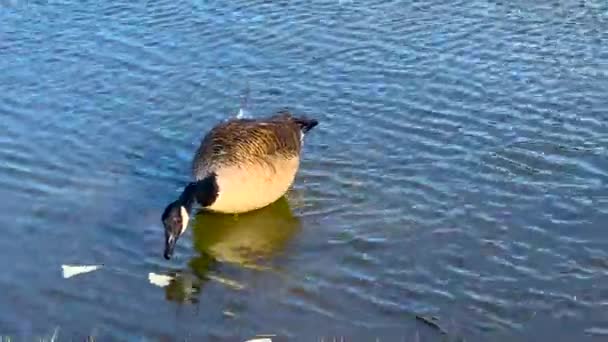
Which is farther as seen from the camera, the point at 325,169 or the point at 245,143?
the point at 325,169

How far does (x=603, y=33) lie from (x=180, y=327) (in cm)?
672

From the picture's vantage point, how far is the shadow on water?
27.5ft

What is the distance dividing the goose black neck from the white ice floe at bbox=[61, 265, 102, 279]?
85 centimetres

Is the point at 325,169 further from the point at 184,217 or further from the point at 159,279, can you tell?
the point at 159,279

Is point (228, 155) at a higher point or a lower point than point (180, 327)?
higher

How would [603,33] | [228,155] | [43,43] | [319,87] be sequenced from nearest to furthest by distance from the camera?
[228,155]
[319,87]
[603,33]
[43,43]

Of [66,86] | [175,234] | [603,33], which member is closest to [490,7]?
[603,33]

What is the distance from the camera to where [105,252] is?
8758 millimetres

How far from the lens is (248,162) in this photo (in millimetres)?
9219

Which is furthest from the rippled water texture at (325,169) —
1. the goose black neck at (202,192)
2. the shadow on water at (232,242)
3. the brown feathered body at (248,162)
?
the goose black neck at (202,192)

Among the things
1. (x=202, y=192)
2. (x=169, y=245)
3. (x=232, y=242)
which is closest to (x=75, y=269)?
(x=169, y=245)

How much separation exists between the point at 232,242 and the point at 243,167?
0.62m

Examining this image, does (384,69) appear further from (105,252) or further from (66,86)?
(105,252)

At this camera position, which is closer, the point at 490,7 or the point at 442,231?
the point at 442,231
